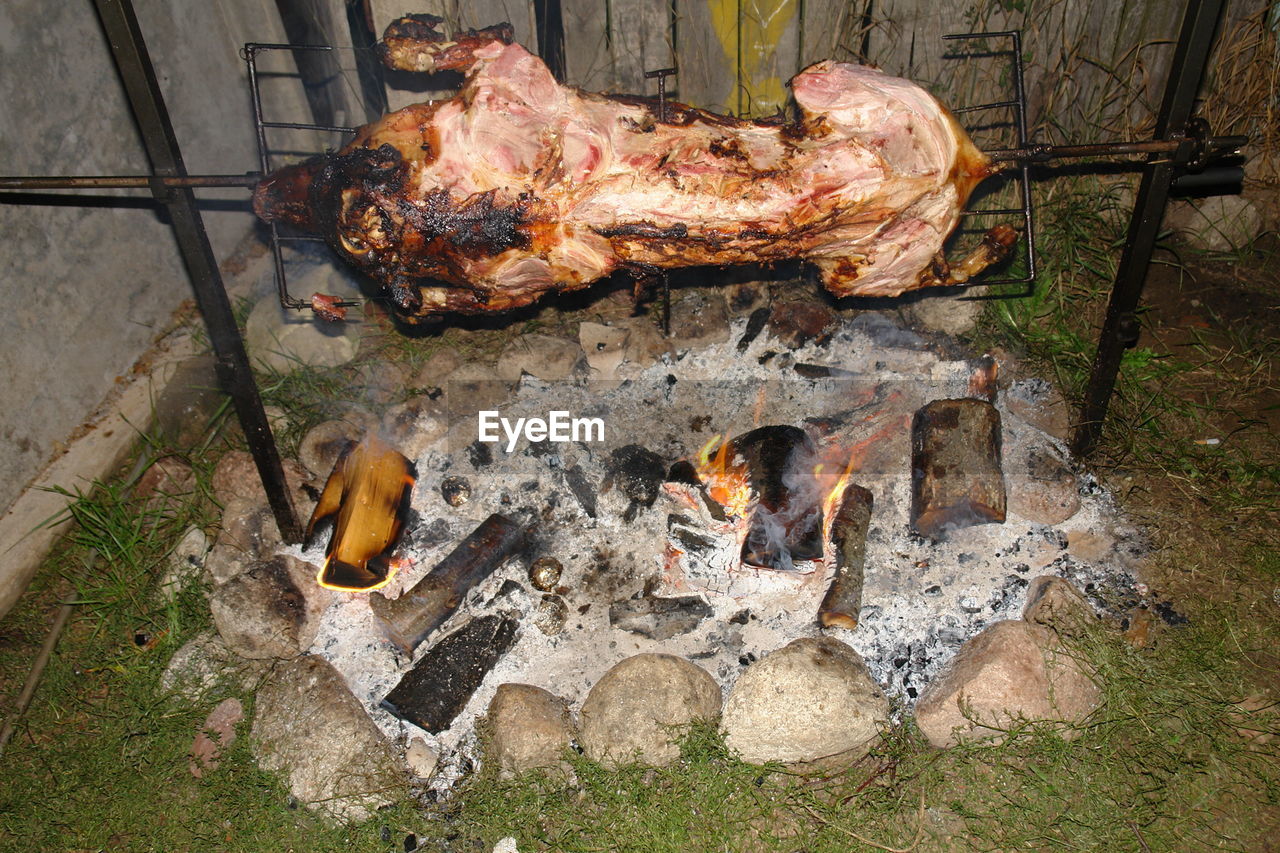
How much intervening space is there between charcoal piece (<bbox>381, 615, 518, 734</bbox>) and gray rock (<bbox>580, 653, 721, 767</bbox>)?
444 mm

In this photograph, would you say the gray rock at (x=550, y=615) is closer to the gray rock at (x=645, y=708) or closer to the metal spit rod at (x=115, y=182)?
the gray rock at (x=645, y=708)

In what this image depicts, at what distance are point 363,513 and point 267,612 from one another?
535 mm

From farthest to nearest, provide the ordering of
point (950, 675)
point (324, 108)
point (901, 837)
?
point (324, 108) → point (950, 675) → point (901, 837)

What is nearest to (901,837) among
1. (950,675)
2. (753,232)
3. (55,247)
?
(950,675)

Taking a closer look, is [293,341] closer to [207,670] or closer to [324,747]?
[207,670]

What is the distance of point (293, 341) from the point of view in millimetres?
4039

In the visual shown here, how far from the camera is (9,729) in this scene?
10.1 ft

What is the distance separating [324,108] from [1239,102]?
16.7ft

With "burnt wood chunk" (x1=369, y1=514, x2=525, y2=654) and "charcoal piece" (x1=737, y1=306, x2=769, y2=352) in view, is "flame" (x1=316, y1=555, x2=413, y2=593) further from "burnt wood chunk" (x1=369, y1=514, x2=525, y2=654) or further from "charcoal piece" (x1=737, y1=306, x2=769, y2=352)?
"charcoal piece" (x1=737, y1=306, x2=769, y2=352)

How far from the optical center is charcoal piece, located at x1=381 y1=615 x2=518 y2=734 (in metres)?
2.90

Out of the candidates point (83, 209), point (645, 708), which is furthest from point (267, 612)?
point (83, 209)

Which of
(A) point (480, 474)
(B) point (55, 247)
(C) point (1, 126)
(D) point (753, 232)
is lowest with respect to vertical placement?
(A) point (480, 474)

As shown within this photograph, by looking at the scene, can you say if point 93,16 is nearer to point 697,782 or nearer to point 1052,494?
point 697,782

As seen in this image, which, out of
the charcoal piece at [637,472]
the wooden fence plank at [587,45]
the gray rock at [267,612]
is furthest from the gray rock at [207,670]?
the wooden fence plank at [587,45]
